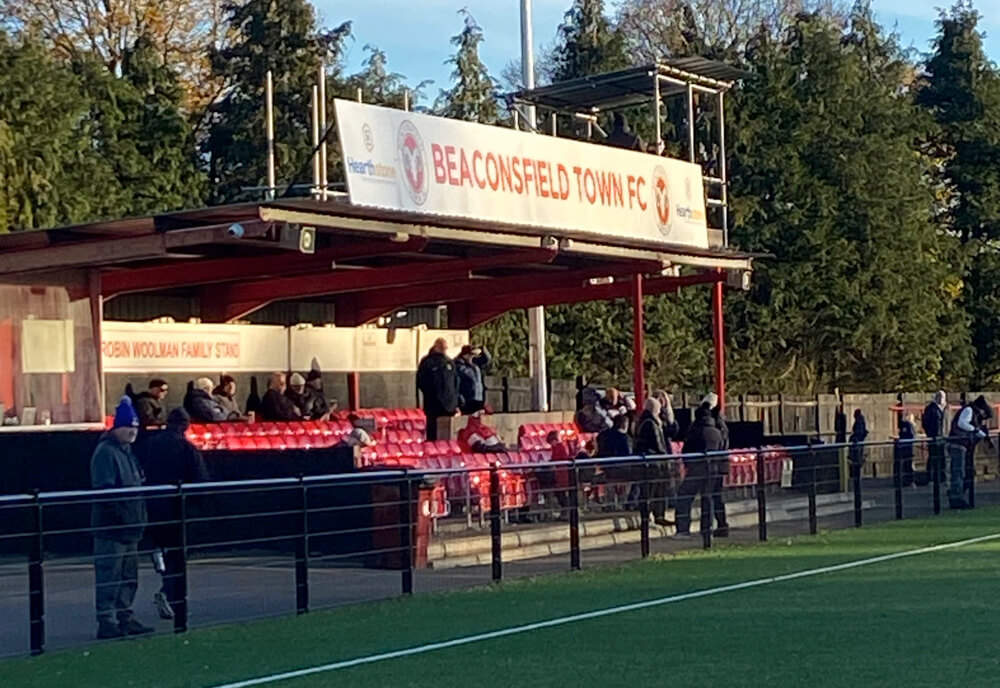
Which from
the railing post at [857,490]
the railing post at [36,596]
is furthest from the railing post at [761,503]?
the railing post at [36,596]

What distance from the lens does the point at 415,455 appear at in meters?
22.3

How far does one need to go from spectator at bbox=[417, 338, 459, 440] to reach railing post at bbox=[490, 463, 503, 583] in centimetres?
720

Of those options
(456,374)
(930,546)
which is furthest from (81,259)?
(930,546)

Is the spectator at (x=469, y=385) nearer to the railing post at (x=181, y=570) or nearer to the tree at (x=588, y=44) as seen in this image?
the railing post at (x=181, y=570)

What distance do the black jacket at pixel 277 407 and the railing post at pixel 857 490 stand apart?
7639mm

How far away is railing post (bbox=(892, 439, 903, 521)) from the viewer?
25062mm

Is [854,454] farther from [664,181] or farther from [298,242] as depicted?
[298,242]

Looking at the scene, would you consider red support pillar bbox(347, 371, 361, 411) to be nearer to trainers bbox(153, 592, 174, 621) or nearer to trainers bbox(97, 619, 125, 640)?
trainers bbox(153, 592, 174, 621)

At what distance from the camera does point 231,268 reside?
24.4m

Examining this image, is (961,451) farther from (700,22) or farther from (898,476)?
(700,22)

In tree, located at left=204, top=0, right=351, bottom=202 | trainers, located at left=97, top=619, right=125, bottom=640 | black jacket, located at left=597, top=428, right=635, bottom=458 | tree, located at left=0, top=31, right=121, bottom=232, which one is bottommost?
trainers, located at left=97, top=619, right=125, bottom=640

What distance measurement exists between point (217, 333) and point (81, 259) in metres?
5.04

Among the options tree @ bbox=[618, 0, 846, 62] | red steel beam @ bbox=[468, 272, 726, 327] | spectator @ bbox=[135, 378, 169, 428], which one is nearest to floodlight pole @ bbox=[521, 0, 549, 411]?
red steel beam @ bbox=[468, 272, 726, 327]

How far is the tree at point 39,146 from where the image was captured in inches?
1436
